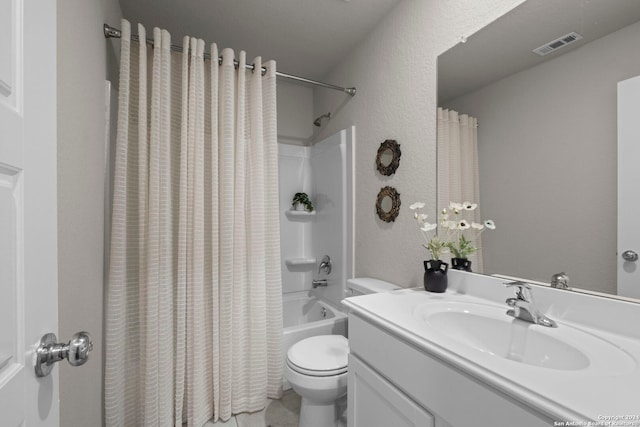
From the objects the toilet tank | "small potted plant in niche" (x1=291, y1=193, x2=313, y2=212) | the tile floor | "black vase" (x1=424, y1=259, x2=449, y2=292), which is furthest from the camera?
"small potted plant in niche" (x1=291, y1=193, x2=313, y2=212)

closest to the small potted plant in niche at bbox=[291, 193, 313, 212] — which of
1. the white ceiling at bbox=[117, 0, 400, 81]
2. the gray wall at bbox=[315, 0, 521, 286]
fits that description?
the gray wall at bbox=[315, 0, 521, 286]

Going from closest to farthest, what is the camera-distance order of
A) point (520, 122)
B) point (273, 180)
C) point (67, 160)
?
1. point (67, 160)
2. point (520, 122)
3. point (273, 180)

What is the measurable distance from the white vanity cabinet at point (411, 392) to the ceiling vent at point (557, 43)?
1154 mm

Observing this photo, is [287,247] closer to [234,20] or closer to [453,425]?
[234,20]

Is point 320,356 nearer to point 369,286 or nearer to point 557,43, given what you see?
point 369,286

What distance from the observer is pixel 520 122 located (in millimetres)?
1052

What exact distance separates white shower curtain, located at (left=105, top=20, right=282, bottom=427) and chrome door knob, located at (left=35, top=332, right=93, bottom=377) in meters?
0.88

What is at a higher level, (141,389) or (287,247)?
A: (287,247)

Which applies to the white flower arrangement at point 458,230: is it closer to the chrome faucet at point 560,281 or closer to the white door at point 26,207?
the chrome faucet at point 560,281

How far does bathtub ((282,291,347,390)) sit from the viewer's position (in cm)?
176

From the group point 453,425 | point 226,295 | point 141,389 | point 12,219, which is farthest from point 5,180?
point 141,389

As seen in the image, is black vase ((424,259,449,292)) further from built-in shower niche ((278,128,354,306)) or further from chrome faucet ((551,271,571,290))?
built-in shower niche ((278,128,354,306))

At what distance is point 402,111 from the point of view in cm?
162

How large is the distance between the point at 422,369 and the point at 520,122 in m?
1.00
